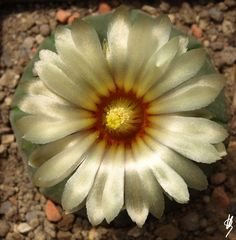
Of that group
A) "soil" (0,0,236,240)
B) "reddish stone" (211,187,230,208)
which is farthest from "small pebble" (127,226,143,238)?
"reddish stone" (211,187,230,208)

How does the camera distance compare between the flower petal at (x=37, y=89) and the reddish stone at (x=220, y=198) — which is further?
the reddish stone at (x=220, y=198)

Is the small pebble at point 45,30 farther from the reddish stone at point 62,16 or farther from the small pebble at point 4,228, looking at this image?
the small pebble at point 4,228

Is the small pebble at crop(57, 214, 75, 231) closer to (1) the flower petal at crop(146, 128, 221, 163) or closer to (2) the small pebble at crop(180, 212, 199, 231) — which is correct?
(2) the small pebble at crop(180, 212, 199, 231)

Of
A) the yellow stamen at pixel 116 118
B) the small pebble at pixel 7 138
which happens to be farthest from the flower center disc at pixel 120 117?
the small pebble at pixel 7 138

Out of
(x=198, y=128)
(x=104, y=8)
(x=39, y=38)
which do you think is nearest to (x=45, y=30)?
(x=39, y=38)

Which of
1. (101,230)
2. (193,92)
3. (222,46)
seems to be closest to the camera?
(193,92)

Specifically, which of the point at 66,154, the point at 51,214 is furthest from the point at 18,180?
the point at 66,154

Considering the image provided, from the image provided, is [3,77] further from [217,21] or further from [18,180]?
[217,21]
